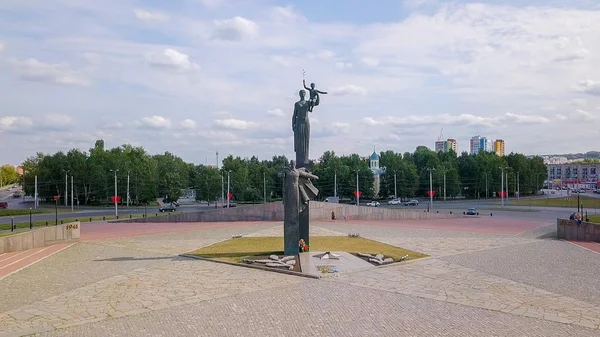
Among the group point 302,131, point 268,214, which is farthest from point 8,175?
point 302,131

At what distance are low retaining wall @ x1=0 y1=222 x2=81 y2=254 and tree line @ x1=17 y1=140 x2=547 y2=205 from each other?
3926 centimetres

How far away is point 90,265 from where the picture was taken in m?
20.1

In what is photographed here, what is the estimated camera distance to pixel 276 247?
23859 mm

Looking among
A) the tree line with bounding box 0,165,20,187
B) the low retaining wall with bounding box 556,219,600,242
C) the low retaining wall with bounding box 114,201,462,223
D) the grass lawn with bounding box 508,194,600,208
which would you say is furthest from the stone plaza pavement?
the tree line with bounding box 0,165,20,187

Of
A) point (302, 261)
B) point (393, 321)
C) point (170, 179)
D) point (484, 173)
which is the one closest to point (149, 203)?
point (170, 179)

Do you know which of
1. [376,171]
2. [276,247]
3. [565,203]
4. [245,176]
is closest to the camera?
[276,247]

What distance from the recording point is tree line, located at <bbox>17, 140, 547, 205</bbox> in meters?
76.9

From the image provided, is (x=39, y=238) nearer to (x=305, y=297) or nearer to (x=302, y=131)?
(x=302, y=131)

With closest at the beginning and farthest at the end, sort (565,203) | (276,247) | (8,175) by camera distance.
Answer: (276,247)
(565,203)
(8,175)

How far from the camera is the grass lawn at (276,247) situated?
851 inches

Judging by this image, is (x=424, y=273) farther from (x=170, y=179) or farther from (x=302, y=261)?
(x=170, y=179)

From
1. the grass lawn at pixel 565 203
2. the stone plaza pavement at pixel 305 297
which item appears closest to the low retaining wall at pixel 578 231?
the stone plaza pavement at pixel 305 297

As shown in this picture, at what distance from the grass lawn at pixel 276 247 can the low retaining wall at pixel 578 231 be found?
11509 mm

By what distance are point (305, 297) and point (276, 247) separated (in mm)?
9648
